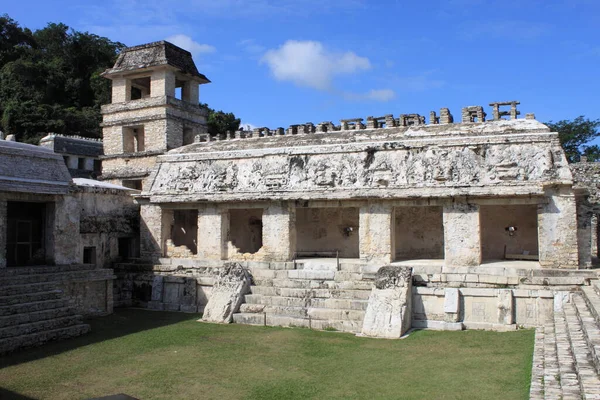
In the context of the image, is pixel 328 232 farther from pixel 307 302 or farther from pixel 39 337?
pixel 39 337

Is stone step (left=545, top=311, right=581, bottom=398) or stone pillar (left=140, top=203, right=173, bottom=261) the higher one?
stone pillar (left=140, top=203, right=173, bottom=261)

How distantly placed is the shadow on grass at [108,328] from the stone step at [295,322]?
1751 mm

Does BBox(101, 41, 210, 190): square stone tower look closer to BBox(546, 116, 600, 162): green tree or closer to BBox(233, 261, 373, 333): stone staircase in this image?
BBox(233, 261, 373, 333): stone staircase

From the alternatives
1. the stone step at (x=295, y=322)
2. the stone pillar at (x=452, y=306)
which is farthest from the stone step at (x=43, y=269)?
the stone pillar at (x=452, y=306)

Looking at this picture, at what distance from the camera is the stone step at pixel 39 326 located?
10234mm

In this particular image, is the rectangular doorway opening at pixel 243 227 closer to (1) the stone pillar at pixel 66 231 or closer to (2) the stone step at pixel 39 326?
(1) the stone pillar at pixel 66 231

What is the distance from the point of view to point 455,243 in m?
13.3

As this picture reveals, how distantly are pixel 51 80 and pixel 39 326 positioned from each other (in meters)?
36.6

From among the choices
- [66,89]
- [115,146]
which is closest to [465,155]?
[115,146]

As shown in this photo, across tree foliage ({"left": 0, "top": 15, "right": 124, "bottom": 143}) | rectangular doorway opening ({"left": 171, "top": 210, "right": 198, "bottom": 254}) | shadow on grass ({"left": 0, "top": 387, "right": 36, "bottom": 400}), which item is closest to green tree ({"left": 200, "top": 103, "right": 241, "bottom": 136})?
tree foliage ({"left": 0, "top": 15, "right": 124, "bottom": 143})

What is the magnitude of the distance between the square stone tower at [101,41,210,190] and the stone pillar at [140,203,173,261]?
4.58 metres

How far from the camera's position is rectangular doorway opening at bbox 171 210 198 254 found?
19.6 meters

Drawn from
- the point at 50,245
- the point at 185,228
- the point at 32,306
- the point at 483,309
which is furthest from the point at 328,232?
the point at 32,306

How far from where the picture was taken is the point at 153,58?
69.1 ft
